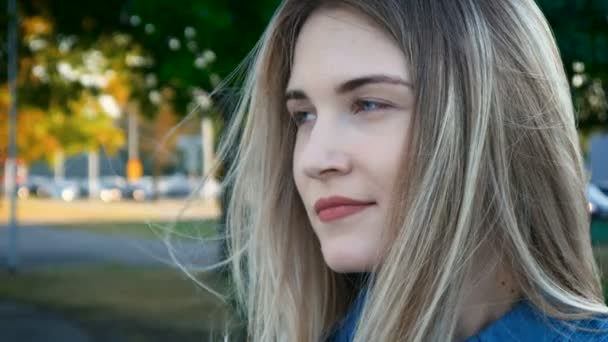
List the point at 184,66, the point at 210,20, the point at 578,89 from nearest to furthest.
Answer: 1. the point at 578,89
2. the point at 210,20
3. the point at 184,66

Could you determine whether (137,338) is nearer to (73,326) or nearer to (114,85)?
(73,326)

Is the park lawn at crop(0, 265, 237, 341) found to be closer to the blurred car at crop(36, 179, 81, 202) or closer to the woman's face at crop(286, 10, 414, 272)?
the woman's face at crop(286, 10, 414, 272)

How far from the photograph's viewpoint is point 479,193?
1275 millimetres

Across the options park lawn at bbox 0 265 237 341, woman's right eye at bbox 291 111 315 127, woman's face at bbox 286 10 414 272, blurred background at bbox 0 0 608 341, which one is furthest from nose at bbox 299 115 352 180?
park lawn at bbox 0 265 237 341

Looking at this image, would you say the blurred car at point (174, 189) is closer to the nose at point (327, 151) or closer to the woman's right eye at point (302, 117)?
the woman's right eye at point (302, 117)

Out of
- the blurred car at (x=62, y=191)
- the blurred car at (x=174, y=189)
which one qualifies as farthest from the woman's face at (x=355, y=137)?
the blurred car at (x=62, y=191)

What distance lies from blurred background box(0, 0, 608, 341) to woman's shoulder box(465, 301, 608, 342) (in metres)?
0.72

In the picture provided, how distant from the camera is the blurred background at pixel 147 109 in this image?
336 centimetres

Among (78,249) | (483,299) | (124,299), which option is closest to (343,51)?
(483,299)

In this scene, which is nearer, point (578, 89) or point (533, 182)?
point (533, 182)

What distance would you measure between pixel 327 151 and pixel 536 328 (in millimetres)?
373

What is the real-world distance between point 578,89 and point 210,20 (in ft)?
7.30

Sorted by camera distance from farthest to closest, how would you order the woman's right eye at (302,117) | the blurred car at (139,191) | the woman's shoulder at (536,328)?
the blurred car at (139,191), the woman's right eye at (302,117), the woman's shoulder at (536,328)

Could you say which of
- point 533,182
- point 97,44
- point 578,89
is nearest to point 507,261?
point 533,182
